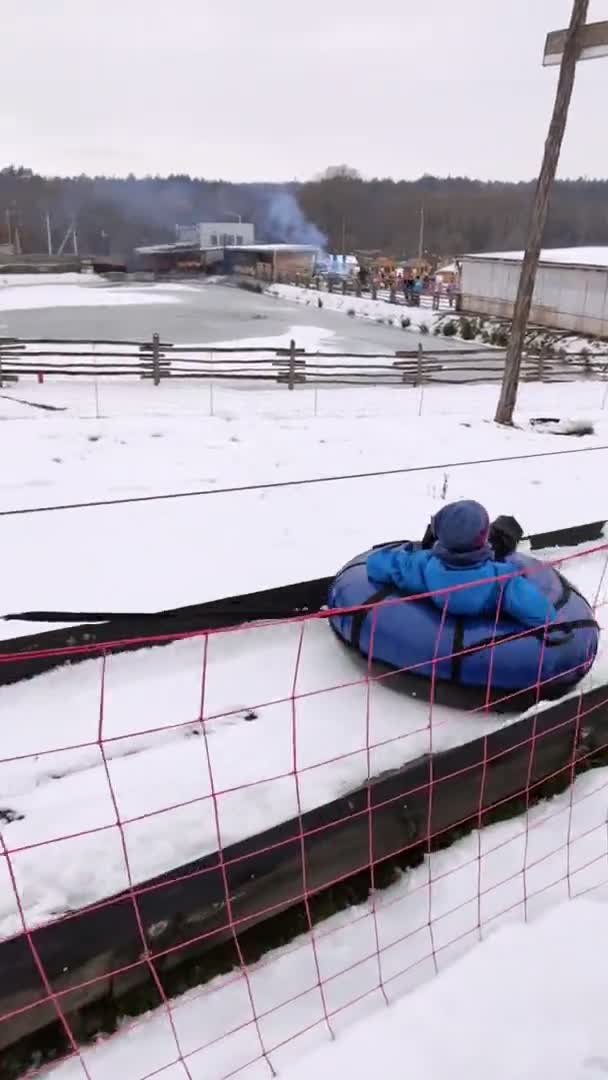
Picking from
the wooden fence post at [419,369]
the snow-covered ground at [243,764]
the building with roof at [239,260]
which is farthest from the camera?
the building with roof at [239,260]

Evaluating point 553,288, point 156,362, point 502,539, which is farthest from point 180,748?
A: point 553,288

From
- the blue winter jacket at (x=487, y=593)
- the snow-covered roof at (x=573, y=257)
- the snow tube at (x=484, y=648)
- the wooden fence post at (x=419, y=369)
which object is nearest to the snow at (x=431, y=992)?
the snow tube at (x=484, y=648)

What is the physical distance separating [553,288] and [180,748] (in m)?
28.7

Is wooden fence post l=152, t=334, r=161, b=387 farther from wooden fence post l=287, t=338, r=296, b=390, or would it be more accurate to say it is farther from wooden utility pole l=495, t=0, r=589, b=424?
wooden utility pole l=495, t=0, r=589, b=424

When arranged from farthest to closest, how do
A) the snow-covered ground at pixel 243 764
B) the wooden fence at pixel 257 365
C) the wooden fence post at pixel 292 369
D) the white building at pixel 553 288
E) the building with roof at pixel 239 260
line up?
the building with roof at pixel 239 260
the white building at pixel 553 288
the wooden fence post at pixel 292 369
the wooden fence at pixel 257 365
the snow-covered ground at pixel 243 764

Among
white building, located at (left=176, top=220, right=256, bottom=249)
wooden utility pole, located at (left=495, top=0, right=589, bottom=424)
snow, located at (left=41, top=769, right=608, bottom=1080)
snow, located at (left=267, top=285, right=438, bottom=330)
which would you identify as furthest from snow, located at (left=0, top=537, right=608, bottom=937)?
white building, located at (left=176, top=220, right=256, bottom=249)

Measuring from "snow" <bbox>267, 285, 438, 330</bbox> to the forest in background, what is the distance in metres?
46.2

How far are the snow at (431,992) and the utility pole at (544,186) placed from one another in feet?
30.9

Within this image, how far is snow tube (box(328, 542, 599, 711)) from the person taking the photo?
3.43m

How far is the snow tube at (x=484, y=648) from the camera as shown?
11.3 ft

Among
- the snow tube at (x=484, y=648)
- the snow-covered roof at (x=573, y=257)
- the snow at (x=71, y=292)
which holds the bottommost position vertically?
the snow at (x=71, y=292)

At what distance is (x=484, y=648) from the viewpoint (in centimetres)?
340

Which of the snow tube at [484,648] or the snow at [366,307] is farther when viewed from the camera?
the snow at [366,307]

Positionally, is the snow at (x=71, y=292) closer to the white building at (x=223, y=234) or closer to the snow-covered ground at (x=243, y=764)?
the white building at (x=223, y=234)
